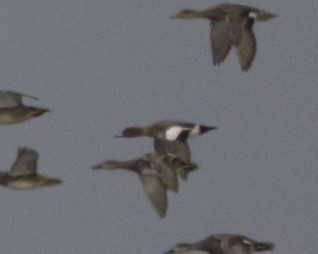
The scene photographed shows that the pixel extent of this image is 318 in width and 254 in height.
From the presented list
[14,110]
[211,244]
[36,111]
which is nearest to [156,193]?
[211,244]

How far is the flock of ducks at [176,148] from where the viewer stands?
38250 mm

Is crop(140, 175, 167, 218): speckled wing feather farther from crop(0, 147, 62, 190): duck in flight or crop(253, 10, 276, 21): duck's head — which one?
crop(253, 10, 276, 21): duck's head

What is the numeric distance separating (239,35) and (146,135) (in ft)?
9.18

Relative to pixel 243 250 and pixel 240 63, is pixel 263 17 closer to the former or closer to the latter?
pixel 240 63

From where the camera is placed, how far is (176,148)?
131 feet

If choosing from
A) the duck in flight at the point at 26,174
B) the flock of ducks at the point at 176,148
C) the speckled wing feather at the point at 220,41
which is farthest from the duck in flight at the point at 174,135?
the duck in flight at the point at 26,174

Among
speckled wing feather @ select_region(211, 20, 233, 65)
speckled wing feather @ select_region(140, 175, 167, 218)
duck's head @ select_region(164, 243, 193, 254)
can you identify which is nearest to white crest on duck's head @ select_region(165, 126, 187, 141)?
speckled wing feather @ select_region(140, 175, 167, 218)

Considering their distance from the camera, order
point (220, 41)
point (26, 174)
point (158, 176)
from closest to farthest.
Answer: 1. point (158, 176)
2. point (220, 41)
3. point (26, 174)

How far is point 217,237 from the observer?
38625 mm

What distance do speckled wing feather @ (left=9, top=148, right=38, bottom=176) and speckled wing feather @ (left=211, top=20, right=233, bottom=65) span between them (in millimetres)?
3299

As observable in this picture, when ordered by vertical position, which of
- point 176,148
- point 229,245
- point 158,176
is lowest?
point 229,245

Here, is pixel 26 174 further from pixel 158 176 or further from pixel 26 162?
pixel 158 176

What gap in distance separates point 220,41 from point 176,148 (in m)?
1.94

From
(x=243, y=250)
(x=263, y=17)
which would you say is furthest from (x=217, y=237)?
(x=263, y=17)
